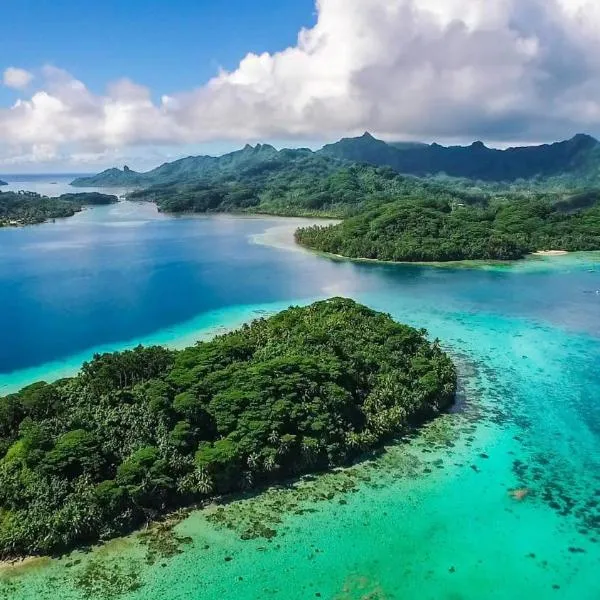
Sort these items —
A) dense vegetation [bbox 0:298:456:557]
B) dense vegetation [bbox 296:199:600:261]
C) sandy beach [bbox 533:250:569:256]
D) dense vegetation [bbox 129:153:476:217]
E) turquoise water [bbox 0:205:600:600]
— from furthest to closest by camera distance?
dense vegetation [bbox 129:153:476:217] < sandy beach [bbox 533:250:569:256] < dense vegetation [bbox 296:199:600:261] < dense vegetation [bbox 0:298:456:557] < turquoise water [bbox 0:205:600:600]

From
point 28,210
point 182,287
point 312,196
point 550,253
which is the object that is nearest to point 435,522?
point 182,287

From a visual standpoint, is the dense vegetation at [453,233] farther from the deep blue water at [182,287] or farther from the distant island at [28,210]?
the distant island at [28,210]

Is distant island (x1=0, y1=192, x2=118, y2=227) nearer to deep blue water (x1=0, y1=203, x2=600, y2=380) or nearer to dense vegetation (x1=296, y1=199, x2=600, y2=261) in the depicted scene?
deep blue water (x1=0, y1=203, x2=600, y2=380)

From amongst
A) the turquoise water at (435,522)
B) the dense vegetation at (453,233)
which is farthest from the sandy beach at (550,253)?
the turquoise water at (435,522)

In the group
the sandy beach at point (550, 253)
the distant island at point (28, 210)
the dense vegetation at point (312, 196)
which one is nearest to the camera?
the sandy beach at point (550, 253)

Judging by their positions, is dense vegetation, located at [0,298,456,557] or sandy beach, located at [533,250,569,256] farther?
sandy beach, located at [533,250,569,256]

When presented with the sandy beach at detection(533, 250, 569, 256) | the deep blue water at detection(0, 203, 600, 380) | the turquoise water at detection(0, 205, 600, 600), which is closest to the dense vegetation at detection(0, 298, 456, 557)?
the turquoise water at detection(0, 205, 600, 600)
